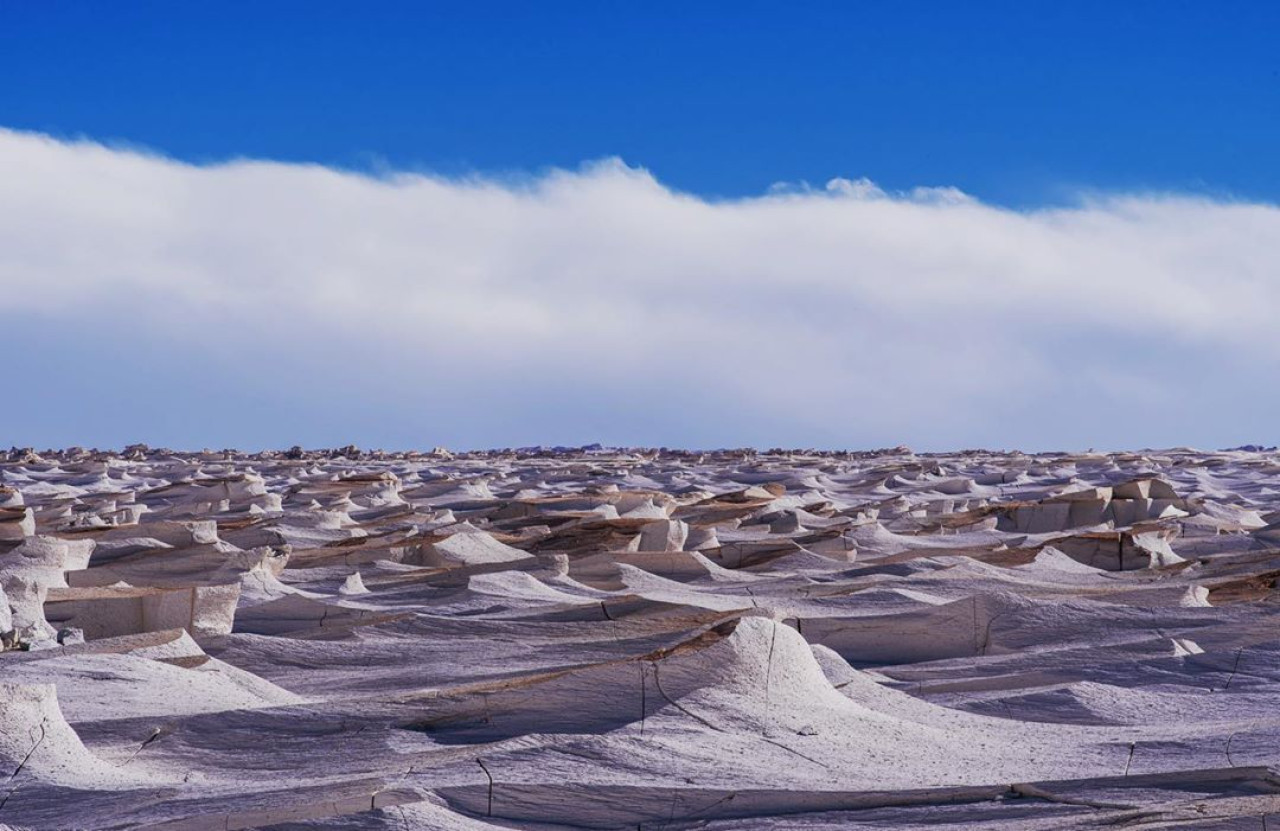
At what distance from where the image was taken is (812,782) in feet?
9.50

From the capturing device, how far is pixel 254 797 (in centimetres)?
296

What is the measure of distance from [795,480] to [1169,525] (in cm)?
788

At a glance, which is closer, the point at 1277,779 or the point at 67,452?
the point at 1277,779

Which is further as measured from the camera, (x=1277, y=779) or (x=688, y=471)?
(x=688, y=471)

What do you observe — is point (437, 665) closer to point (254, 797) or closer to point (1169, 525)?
point (254, 797)

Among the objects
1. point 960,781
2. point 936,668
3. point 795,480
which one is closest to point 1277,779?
point 960,781

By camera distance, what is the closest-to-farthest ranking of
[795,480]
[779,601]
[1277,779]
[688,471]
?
[1277,779] → [779,601] → [795,480] → [688,471]

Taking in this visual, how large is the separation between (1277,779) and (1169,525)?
6.21 metres

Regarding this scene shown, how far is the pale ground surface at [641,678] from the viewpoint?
280 cm

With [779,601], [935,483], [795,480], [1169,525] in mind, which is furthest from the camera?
[795,480]

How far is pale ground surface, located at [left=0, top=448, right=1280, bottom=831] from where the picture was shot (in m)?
2.80

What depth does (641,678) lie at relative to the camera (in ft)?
11.3

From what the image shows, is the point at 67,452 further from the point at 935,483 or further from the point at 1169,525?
the point at 1169,525

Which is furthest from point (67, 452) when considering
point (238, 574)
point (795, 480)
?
point (238, 574)
